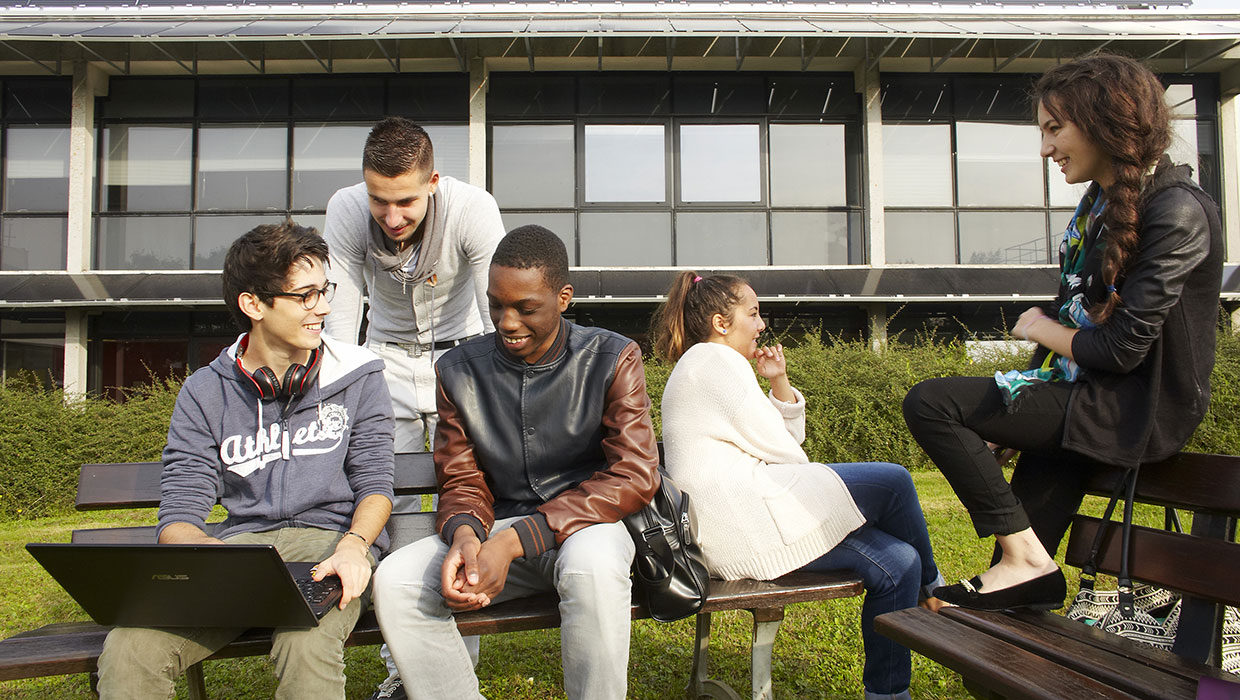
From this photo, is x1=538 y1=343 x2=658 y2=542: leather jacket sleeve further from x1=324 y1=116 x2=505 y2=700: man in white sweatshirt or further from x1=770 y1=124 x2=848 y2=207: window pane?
x1=770 y1=124 x2=848 y2=207: window pane

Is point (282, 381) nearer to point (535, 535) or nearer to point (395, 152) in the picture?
point (395, 152)

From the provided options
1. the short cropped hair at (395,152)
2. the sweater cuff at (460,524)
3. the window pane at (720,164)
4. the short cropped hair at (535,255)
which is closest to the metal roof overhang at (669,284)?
the window pane at (720,164)

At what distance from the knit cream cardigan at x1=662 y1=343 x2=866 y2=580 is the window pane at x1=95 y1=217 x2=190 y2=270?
1573 centimetres

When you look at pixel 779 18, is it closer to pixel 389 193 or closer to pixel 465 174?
pixel 465 174

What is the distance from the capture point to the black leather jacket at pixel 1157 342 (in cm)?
216

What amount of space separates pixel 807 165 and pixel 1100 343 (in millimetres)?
14582

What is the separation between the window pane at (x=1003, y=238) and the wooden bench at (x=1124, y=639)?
14738mm

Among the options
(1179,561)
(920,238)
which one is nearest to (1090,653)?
(1179,561)

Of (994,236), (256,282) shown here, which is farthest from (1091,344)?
(994,236)

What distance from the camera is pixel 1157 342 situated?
2.25 m

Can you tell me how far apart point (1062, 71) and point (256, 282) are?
8.90 feet

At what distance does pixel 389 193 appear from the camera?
305cm

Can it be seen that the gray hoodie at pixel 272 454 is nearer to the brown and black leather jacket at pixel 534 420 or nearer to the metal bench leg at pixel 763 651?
the brown and black leather jacket at pixel 534 420

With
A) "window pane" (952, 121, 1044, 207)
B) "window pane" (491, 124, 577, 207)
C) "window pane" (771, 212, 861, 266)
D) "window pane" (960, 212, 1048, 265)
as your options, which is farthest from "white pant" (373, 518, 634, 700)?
"window pane" (952, 121, 1044, 207)
